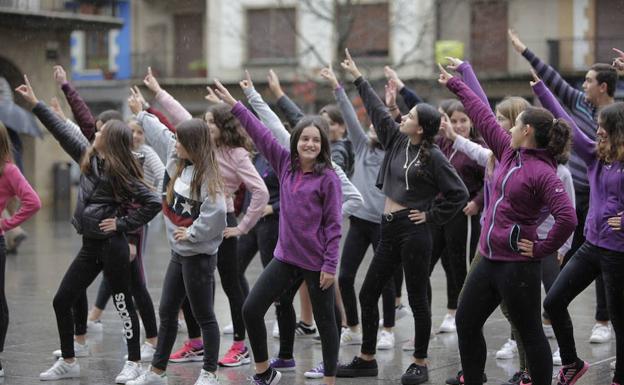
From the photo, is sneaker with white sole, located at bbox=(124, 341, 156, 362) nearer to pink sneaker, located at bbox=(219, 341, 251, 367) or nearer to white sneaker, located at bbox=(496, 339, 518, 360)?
pink sneaker, located at bbox=(219, 341, 251, 367)

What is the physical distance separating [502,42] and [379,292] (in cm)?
2954

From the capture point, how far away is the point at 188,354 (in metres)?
8.23

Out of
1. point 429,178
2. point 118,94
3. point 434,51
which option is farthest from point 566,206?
point 118,94

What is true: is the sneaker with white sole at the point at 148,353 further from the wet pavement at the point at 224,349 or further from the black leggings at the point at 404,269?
the black leggings at the point at 404,269

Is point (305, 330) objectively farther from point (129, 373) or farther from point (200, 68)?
point (200, 68)

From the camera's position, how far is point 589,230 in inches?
276

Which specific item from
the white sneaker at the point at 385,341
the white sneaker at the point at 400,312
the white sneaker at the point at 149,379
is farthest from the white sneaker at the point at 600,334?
the white sneaker at the point at 149,379

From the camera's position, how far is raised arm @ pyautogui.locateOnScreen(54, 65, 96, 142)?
8.26m

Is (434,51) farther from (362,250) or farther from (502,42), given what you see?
(362,250)

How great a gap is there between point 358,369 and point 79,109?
2.81m

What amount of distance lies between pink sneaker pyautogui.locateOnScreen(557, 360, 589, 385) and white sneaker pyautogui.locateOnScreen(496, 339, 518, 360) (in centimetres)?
119

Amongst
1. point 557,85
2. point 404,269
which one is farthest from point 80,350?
point 557,85

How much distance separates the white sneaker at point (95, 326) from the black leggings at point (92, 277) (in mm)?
1986

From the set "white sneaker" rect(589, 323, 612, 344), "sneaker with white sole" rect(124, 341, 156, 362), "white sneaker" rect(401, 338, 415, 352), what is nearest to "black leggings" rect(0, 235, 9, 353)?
"sneaker with white sole" rect(124, 341, 156, 362)
